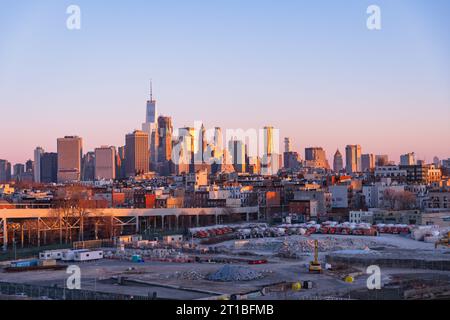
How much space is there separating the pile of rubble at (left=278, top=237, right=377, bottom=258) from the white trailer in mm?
6968


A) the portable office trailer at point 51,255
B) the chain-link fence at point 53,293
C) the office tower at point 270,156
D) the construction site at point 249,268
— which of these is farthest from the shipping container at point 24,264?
the office tower at point 270,156

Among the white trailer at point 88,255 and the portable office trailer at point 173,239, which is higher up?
the white trailer at point 88,255

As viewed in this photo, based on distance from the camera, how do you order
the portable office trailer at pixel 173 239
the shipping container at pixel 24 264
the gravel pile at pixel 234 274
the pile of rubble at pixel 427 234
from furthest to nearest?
the portable office trailer at pixel 173 239 < the pile of rubble at pixel 427 234 < the shipping container at pixel 24 264 < the gravel pile at pixel 234 274

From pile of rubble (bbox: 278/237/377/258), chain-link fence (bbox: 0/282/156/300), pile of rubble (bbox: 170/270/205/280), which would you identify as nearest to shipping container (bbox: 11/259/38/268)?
pile of rubble (bbox: 170/270/205/280)

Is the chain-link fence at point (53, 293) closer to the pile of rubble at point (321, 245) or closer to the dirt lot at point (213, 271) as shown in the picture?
the dirt lot at point (213, 271)

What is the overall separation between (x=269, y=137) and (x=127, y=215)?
80.2 m

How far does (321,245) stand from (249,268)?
30.8ft

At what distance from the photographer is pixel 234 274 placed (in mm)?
21641

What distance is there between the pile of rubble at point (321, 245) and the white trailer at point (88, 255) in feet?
22.9

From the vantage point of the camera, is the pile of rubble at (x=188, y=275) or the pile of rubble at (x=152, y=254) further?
the pile of rubble at (x=152, y=254)

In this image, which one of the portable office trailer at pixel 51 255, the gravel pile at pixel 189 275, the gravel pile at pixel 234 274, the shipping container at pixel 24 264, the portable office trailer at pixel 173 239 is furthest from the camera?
the portable office trailer at pixel 173 239

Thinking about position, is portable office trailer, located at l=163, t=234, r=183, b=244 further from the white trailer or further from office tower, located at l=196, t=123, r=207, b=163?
office tower, located at l=196, t=123, r=207, b=163

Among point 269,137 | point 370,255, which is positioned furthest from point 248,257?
point 269,137

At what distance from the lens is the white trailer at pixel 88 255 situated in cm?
2823
